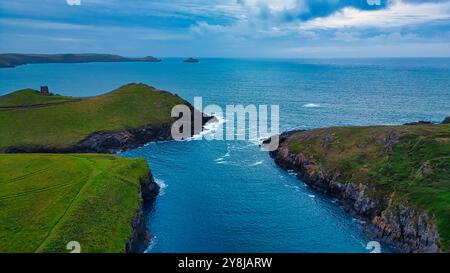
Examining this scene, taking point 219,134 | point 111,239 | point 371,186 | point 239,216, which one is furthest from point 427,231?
point 219,134

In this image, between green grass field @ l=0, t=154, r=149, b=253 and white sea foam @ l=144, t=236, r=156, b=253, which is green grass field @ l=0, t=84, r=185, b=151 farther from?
white sea foam @ l=144, t=236, r=156, b=253


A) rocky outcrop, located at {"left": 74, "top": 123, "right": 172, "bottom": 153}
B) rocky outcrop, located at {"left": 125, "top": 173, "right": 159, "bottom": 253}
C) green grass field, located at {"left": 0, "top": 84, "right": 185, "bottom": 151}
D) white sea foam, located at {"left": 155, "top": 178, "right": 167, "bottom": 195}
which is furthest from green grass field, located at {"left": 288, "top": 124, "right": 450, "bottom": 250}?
green grass field, located at {"left": 0, "top": 84, "right": 185, "bottom": 151}

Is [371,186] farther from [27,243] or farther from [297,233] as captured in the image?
[27,243]

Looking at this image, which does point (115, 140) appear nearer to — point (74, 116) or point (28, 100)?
point (74, 116)

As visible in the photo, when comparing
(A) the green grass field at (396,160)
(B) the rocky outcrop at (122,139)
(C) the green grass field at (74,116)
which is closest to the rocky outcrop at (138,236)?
(A) the green grass field at (396,160)

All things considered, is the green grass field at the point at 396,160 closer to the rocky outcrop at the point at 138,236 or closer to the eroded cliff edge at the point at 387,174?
the eroded cliff edge at the point at 387,174
